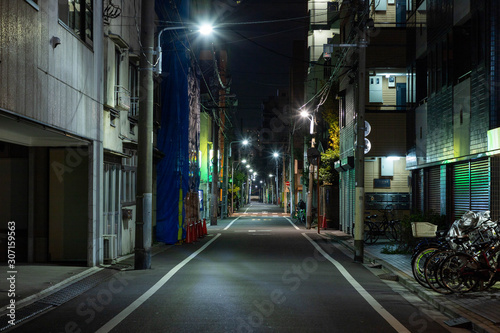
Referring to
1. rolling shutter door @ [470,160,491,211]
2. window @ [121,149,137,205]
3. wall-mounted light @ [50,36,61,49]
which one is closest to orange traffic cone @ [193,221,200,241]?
window @ [121,149,137,205]

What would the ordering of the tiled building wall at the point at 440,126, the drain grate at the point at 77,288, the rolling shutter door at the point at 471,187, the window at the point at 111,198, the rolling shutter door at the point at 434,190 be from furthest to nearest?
the rolling shutter door at the point at 434,190
the tiled building wall at the point at 440,126
the window at the point at 111,198
the rolling shutter door at the point at 471,187
the drain grate at the point at 77,288

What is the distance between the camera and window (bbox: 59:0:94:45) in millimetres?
14094

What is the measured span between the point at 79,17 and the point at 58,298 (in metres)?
7.76

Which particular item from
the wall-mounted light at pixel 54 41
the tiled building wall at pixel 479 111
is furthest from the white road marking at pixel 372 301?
the wall-mounted light at pixel 54 41

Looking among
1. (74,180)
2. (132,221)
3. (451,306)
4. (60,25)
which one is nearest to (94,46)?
(60,25)

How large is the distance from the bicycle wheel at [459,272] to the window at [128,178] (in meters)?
11.4

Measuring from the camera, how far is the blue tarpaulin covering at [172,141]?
24.7 meters

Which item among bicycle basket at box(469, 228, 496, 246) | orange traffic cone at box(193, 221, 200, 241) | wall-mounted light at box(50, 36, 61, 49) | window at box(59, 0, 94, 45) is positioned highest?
window at box(59, 0, 94, 45)

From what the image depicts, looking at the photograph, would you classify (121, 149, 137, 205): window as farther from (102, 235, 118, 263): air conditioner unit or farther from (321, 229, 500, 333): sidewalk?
(321, 229, 500, 333): sidewalk

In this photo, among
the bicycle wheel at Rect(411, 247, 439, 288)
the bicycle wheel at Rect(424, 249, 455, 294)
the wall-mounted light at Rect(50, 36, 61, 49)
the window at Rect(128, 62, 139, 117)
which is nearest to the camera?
the bicycle wheel at Rect(424, 249, 455, 294)

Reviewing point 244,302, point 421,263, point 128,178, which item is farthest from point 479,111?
point 128,178

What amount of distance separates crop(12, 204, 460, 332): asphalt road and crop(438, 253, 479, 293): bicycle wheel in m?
0.75

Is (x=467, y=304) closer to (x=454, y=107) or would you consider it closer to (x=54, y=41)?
(x=454, y=107)

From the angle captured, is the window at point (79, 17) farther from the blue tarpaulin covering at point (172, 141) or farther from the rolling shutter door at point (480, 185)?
the rolling shutter door at point (480, 185)
